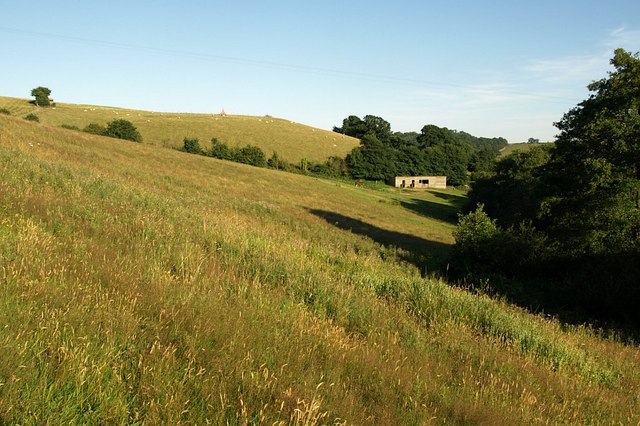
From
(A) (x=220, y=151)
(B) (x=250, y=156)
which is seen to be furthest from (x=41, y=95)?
(B) (x=250, y=156)

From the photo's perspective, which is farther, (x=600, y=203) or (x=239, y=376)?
(x=600, y=203)

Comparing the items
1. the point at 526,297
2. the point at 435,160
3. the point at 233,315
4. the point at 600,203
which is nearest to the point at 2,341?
the point at 233,315

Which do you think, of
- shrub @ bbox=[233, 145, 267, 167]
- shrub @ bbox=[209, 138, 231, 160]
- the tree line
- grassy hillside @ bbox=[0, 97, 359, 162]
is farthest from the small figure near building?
the tree line

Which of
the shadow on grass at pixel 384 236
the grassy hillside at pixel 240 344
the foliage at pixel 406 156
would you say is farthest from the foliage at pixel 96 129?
the grassy hillside at pixel 240 344

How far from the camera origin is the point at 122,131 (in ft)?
271

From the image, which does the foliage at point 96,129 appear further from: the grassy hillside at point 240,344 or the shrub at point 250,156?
the grassy hillside at point 240,344

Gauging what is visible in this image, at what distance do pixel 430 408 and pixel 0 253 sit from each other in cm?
495

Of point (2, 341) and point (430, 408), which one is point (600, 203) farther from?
point (2, 341)

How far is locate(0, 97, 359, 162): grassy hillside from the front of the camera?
Result: 91375 mm

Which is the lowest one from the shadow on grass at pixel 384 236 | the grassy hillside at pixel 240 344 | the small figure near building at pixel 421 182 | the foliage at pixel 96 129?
the shadow on grass at pixel 384 236

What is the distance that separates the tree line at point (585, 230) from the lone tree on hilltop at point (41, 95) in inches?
4494

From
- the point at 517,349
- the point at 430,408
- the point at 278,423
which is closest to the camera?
the point at 278,423

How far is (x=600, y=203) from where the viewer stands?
2288cm

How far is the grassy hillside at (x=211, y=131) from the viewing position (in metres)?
91.4
